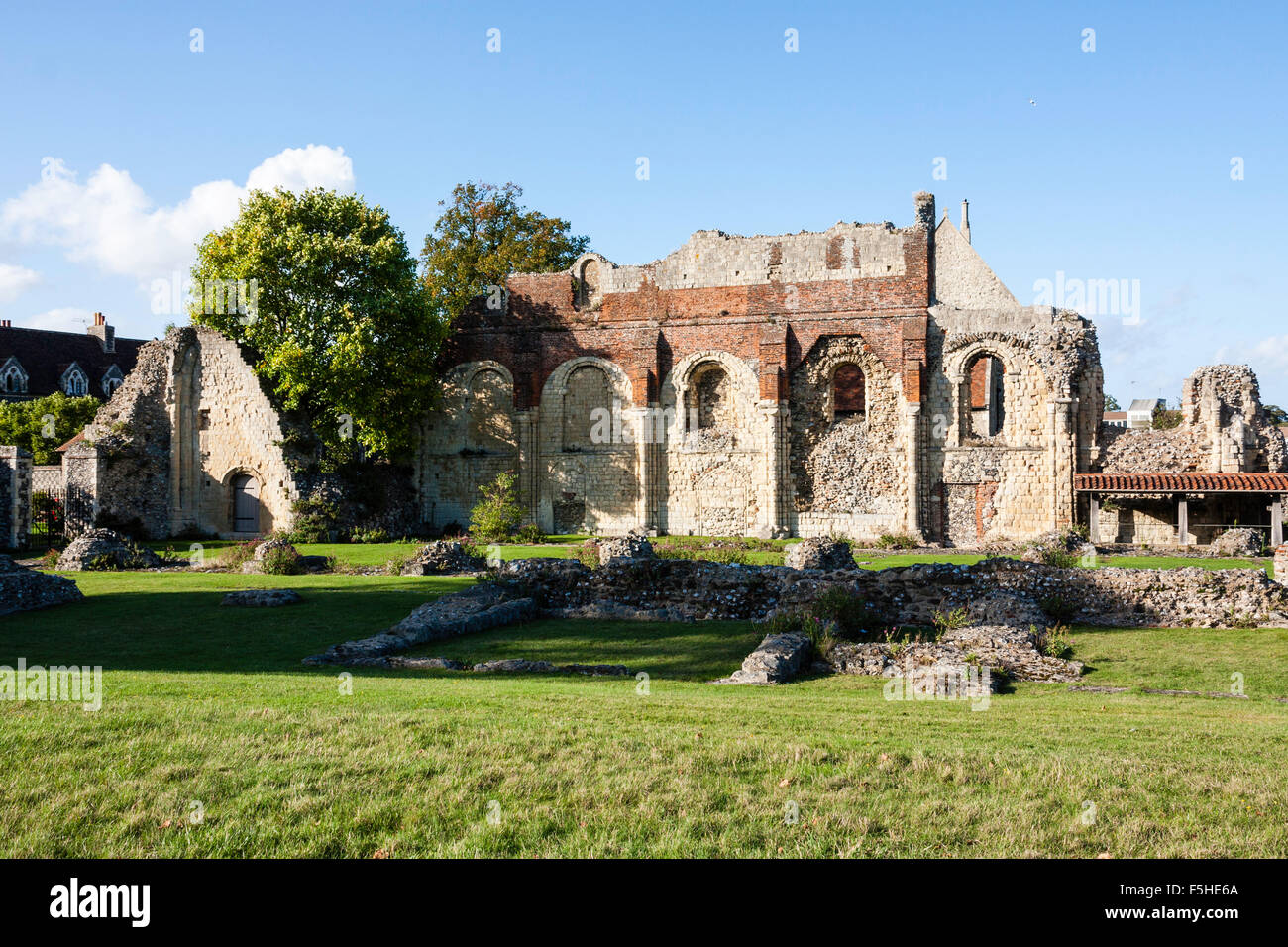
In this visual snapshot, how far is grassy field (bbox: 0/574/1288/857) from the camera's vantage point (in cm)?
480

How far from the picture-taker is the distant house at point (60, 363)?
53.5 m

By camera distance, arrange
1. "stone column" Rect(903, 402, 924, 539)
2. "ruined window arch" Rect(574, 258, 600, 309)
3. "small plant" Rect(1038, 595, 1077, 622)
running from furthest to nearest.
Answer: "ruined window arch" Rect(574, 258, 600, 309) < "stone column" Rect(903, 402, 924, 539) < "small plant" Rect(1038, 595, 1077, 622)

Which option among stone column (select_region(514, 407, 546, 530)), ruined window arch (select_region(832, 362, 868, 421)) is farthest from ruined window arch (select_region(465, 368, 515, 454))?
ruined window arch (select_region(832, 362, 868, 421))

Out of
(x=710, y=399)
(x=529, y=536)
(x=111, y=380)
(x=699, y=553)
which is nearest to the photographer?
(x=699, y=553)

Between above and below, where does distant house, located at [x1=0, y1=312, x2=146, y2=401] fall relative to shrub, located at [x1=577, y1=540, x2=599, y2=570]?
above

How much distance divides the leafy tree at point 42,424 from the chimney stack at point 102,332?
1644cm

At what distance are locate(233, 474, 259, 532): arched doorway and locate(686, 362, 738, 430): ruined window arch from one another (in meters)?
16.0

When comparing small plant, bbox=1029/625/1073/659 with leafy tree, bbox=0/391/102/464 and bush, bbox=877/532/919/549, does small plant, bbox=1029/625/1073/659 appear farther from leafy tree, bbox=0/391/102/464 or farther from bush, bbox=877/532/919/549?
leafy tree, bbox=0/391/102/464

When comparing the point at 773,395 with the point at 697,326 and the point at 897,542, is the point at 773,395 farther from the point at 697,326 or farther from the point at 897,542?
the point at 897,542

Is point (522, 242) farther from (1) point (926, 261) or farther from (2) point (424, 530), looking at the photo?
(1) point (926, 261)

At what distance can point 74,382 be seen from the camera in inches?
2180

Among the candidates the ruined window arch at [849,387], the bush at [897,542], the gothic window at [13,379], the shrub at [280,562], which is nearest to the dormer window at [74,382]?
the gothic window at [13,379]

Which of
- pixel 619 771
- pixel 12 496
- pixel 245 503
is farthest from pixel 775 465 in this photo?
pixel 619 771

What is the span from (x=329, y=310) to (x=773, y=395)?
1591 cm
